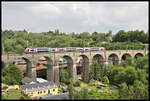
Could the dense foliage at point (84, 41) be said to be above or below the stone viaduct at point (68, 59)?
above

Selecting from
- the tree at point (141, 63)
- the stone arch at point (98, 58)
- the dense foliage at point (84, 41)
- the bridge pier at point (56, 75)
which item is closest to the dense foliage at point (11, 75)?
the bridge pier at point (56, 75)

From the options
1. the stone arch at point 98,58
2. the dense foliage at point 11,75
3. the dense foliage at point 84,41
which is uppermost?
the dense foliage at point 84,41

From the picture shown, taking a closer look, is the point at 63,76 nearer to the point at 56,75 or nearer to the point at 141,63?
the point at 56,75

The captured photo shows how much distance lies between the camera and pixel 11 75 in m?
21.8

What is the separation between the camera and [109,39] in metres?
67.5

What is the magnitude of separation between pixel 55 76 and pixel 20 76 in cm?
599

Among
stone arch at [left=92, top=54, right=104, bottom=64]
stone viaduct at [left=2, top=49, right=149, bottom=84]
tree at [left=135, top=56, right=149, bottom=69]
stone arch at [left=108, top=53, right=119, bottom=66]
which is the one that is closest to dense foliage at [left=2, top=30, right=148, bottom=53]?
stone arch at [left=108, top=53, right=119, bottom=66]

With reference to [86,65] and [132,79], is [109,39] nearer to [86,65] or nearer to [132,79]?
[86,65]

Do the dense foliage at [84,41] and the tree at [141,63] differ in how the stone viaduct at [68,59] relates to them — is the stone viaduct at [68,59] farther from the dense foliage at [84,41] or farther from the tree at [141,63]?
the dense foliage at [84,41]

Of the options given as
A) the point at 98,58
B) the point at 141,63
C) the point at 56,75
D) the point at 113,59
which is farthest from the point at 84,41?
the point at 56,75

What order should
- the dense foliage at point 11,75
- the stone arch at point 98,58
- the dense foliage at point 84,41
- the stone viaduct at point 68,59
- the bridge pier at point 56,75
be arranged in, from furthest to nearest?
the dense foliage at point 84,41 → the stone arch at point 98,58 → the bridge pier at point 56,75 → the stone viaduct at point 68,59 → the dense foliage at point 11,75

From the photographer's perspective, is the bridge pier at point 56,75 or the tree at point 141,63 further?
the tree at point 141,63

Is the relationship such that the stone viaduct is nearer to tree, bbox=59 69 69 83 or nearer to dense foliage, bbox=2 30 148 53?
tree, bbox=59 69 69 83

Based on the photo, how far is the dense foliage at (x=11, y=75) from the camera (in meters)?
20.9
